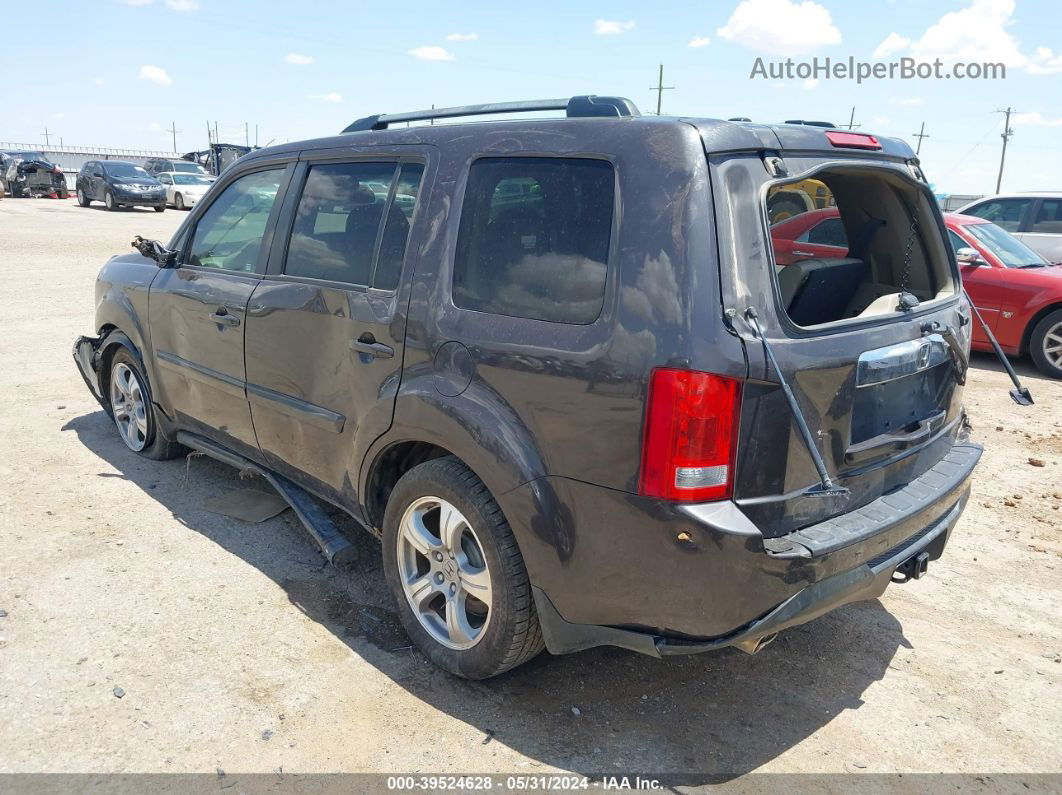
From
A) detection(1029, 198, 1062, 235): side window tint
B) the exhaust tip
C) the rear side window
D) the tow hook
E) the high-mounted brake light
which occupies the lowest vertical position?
the exhaust tip

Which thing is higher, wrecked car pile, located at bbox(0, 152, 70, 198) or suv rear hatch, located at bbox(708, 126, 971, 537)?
wrecked car pile, located at bbox(0, 152, 70, 198)

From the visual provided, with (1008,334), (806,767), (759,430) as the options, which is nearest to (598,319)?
(759,430)

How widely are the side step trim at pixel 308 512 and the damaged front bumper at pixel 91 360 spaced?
1453 mm

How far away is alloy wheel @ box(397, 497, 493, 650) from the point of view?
299 cm

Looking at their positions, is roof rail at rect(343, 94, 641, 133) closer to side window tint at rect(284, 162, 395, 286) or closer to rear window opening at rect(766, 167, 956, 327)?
side window tint at rect(284, 162, 395, 286)

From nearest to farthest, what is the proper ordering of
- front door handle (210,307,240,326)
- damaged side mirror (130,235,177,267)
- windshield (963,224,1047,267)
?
front door handle (210,307,240,326) < damaged side mirror (130,235,177,267) < windshield (963,224,1047,267)

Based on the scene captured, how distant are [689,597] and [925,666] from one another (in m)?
1.52

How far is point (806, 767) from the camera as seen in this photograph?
272 centimetres

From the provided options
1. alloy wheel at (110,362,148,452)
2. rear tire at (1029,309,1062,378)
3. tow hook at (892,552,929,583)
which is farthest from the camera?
rear tire at (1029,309,1062,378)

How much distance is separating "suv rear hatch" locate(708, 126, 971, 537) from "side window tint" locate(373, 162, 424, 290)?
1285 mm

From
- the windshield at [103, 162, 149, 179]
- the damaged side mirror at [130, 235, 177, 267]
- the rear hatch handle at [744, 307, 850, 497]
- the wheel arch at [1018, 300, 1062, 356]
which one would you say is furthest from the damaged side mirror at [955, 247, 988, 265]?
the windshield at [103, 162, 149, 179]

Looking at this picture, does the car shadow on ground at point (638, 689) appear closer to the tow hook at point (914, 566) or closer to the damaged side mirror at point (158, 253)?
the tow hook at point (914, 566)

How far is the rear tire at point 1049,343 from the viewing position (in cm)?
826

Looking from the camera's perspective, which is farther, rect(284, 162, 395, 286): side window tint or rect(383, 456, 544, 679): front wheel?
rect(284, 162, 395, 286): side window tint
